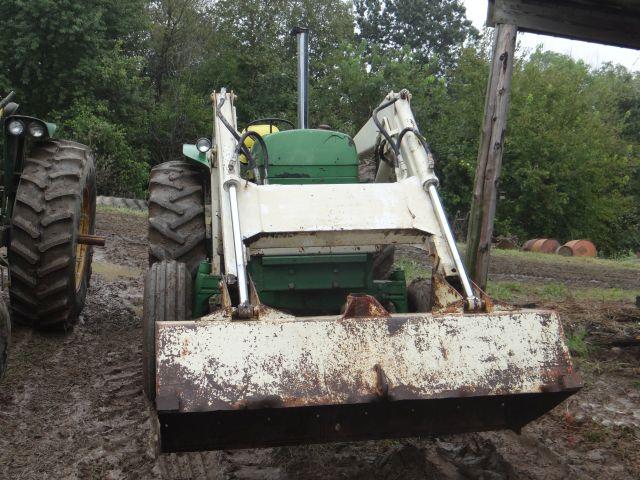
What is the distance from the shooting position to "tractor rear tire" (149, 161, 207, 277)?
554cm

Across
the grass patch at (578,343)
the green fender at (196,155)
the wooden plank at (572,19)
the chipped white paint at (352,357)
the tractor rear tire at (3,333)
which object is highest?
the wooden plank at (572,19)

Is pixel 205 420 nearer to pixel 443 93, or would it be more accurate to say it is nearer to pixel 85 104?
pixel 85 104

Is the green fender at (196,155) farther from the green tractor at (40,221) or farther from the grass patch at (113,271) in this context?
the grass patch at (113,271)

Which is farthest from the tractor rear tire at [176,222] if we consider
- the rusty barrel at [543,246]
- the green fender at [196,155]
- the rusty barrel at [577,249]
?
the rusty barrel at [577,249]

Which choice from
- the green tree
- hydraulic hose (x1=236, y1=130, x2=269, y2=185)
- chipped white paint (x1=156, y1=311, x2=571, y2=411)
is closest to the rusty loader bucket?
chipped white paint (x1=156, y1=311, x2=571, y2=411)

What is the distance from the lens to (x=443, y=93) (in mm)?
28250

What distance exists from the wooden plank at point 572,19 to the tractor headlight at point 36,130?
3.80 meters

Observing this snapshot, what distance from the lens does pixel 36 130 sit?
6273 millimetres

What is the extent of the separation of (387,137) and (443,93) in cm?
2355

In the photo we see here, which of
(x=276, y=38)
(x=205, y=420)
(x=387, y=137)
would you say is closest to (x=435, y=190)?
(x=387, y=137)

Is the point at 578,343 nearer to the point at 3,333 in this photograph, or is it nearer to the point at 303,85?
the point at 303,85

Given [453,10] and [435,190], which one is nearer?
[435,190]

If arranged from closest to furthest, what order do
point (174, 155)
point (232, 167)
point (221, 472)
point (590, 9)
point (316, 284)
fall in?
point (221, 472), point (232, 167), point (316, 284), point (590, 9), point (174, 155)

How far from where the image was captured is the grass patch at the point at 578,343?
20.6 ft
